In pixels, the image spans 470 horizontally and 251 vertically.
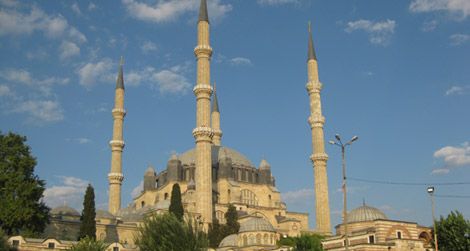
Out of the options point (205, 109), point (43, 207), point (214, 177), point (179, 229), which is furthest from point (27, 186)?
point (214, 177)

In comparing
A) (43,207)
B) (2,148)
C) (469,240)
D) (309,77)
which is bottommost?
(469,240)

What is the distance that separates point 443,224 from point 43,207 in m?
21.6

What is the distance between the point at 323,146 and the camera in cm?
4506

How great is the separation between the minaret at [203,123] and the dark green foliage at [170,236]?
1465 centimetres

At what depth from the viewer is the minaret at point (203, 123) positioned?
1554 inches

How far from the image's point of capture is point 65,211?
145ft

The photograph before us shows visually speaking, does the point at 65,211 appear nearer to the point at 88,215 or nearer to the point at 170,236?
the point at 88,215

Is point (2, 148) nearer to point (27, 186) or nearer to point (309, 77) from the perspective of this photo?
point (27, 186)

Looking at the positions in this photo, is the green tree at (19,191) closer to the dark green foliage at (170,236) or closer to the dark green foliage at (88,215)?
the dark green foliage at (88,215)

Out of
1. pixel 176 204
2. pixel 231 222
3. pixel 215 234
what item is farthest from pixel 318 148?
pixel 176 204

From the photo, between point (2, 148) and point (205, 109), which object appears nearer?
point (2, 148)

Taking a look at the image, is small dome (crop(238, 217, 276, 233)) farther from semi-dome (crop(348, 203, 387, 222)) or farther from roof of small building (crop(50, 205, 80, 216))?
roof of small building (crop(50, 205, 80, 216))

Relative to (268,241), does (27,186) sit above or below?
above

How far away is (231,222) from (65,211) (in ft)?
42.5
